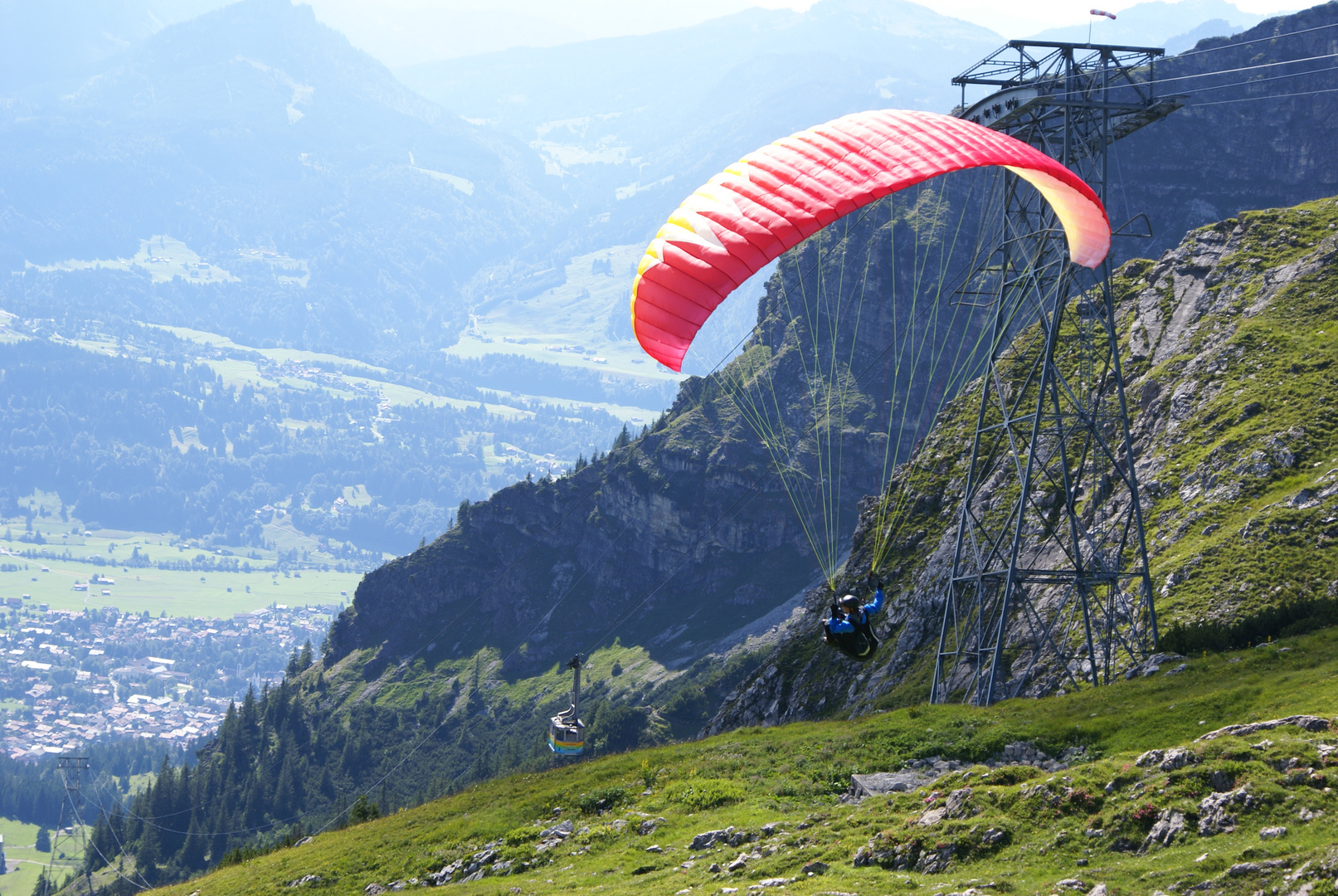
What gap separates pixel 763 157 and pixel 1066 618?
1073 inches

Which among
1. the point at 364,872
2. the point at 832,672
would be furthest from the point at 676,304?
the point at 832,672

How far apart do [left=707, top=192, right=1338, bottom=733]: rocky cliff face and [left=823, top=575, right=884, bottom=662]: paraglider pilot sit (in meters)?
11.3

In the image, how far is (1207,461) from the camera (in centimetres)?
4975

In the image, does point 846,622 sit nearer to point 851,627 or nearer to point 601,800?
point 851,627

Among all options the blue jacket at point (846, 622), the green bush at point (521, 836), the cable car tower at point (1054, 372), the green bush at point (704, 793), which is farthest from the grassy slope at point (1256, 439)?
the green bush at point (521, 836)

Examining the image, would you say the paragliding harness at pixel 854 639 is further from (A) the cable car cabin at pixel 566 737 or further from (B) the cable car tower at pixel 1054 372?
(A) the cable car cabin at pixel 566 737

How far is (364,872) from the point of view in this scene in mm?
35000

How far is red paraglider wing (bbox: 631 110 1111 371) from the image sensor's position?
2669 centimetres

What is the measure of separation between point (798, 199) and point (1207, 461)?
30.7 m

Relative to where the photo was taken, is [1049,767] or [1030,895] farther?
[1049,767]

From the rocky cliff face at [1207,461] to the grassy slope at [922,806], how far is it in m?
7.85

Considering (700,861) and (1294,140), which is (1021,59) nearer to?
(700,861)

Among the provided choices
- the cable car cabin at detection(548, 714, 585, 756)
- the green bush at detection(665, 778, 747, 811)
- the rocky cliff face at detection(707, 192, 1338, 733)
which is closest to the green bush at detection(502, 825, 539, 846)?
the green bush at detection(665, 778, 747, 811)

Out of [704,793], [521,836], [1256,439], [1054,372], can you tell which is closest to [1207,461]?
[1256,439]
